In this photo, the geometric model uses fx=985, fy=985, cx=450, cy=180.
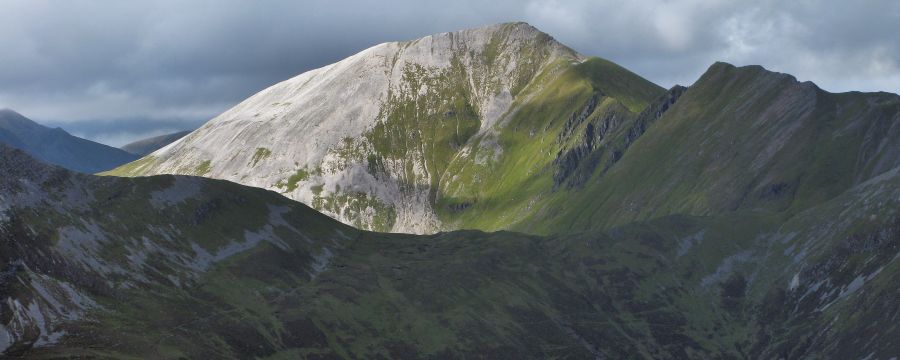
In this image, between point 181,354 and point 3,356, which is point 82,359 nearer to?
point 3,356

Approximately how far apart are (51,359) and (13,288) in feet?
96.7

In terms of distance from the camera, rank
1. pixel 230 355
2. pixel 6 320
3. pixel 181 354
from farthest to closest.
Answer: pixel 230 355 < pixel 181 354 < pixel 6 320

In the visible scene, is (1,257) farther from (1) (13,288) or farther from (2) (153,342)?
(2) (153,342)

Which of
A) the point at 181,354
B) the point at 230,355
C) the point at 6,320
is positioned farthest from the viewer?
the point at 230,355

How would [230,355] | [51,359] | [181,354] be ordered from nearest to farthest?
[51,359], [181,354], [230,355]

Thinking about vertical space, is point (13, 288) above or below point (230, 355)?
above

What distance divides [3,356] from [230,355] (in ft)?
156

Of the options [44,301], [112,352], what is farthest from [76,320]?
[112,352]

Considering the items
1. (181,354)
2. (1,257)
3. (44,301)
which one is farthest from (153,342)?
(1,257)

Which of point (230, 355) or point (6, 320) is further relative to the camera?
point (230, 355)

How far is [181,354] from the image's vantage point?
182750mm

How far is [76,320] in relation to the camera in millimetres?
184500

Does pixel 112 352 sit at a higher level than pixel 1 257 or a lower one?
lower

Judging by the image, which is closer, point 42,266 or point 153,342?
point 153,342
